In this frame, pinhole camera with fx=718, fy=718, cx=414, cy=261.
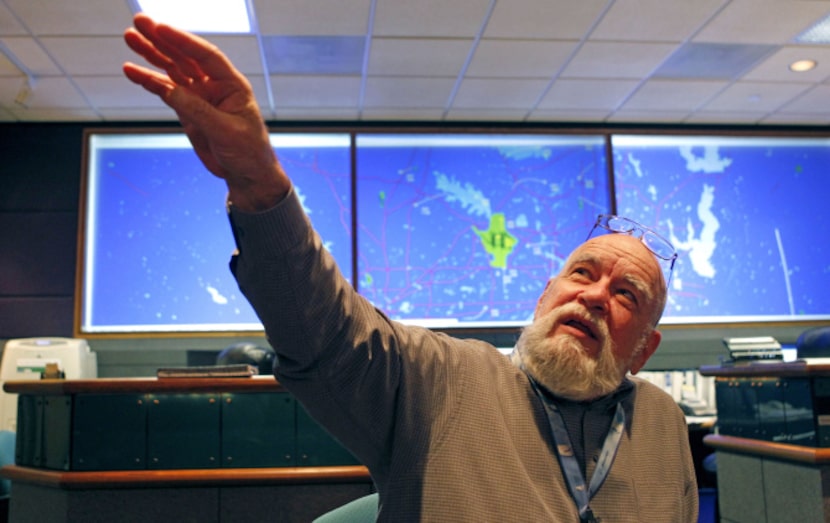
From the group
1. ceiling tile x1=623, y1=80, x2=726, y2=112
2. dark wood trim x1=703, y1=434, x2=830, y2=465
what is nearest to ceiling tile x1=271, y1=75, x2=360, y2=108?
ceiling tile x1=623, y1=80, x2=726, y2=112

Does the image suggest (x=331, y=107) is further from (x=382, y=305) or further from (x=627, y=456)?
(x=627, y=456)

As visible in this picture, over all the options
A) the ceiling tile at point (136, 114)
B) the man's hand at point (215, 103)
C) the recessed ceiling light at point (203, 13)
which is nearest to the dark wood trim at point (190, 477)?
the man's hand at point (215, 103)

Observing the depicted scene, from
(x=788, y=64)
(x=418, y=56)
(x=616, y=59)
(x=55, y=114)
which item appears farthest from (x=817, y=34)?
(x=55, y=114)

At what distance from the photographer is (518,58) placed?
14.2 feet

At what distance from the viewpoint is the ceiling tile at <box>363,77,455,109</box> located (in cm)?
464

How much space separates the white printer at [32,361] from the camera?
14.6 feet

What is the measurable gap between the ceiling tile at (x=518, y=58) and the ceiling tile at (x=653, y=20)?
10.5 inches

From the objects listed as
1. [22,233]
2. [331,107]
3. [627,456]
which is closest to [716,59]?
[331,107]

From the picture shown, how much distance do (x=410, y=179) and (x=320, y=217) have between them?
71cm

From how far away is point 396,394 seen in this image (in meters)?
1.00

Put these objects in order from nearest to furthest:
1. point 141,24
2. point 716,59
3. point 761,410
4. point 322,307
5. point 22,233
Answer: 1. point 141,24
2. point 322,307
3. point 761,410
4. point 716,59
5. point 22,233

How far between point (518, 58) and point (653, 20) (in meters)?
0.81

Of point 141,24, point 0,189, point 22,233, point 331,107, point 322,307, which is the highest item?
point 331,107

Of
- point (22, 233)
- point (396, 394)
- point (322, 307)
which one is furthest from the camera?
point (22, 233)
